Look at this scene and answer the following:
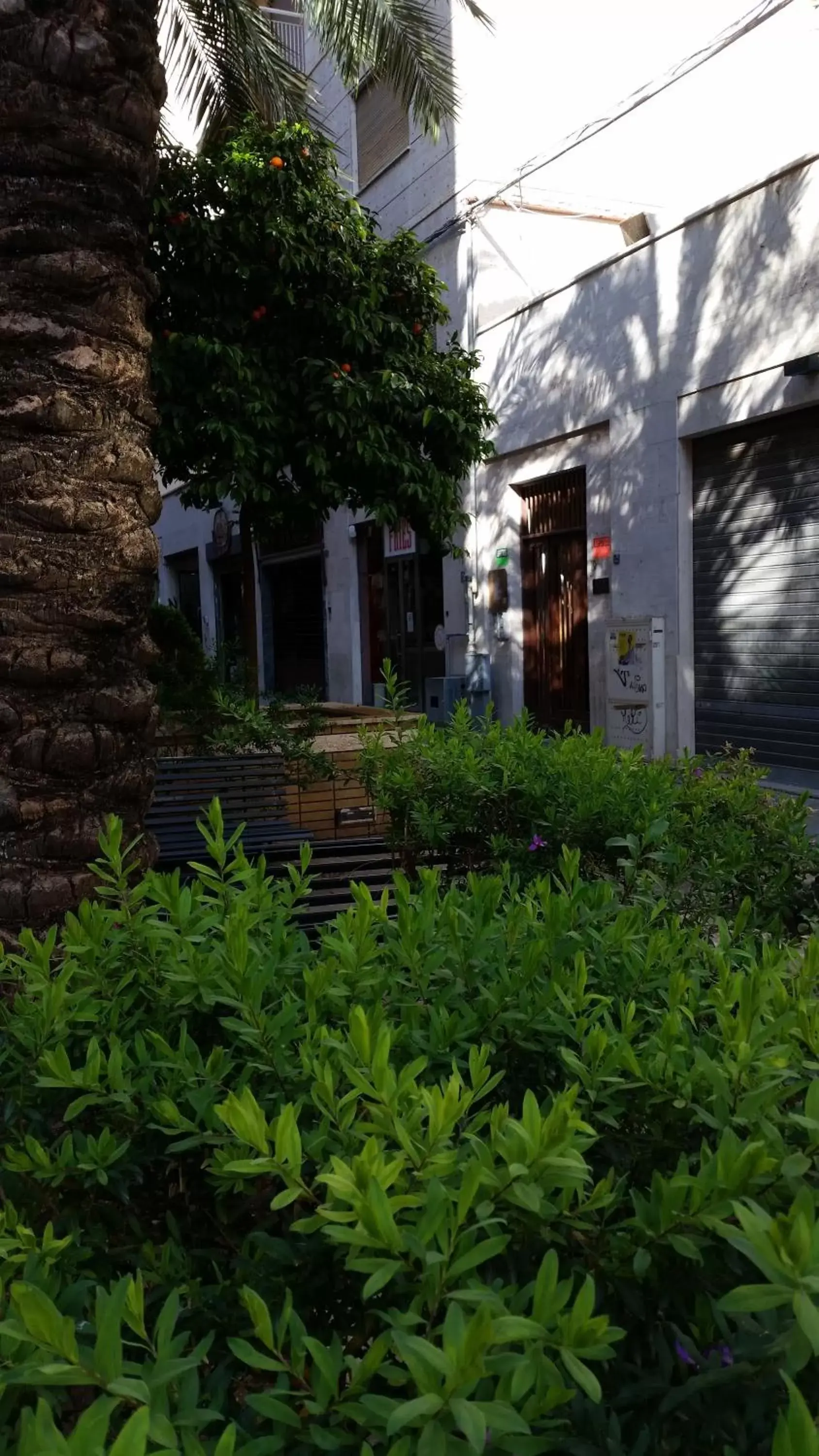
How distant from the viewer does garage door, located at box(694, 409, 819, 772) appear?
9805mm

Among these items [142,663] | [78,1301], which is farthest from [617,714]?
[78,1301]

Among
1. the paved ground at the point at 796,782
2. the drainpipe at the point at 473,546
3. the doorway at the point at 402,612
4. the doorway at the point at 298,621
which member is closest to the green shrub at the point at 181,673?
the paved ground at the point at 796,782

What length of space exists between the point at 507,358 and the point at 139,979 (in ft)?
44.6

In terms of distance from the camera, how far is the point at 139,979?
5.69 feet

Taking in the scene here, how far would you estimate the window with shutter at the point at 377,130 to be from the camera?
620 inches

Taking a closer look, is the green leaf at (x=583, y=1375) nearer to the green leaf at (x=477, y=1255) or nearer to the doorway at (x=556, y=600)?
the green leaf at (x=477, y=1255)

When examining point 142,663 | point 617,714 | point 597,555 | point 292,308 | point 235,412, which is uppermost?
point 292,308

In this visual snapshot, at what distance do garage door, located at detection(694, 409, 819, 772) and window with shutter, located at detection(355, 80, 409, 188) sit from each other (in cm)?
787

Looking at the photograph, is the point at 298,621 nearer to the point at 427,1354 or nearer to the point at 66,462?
the point at 66,462

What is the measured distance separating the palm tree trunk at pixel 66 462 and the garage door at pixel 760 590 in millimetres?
7715

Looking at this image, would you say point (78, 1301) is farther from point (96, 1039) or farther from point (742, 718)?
point (742, 718)

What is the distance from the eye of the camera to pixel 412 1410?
33.4 inches

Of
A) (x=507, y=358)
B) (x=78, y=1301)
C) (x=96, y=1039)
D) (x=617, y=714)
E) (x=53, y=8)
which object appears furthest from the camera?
(x=507, y=358)

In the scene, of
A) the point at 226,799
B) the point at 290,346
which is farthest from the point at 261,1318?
the point at 290,346
